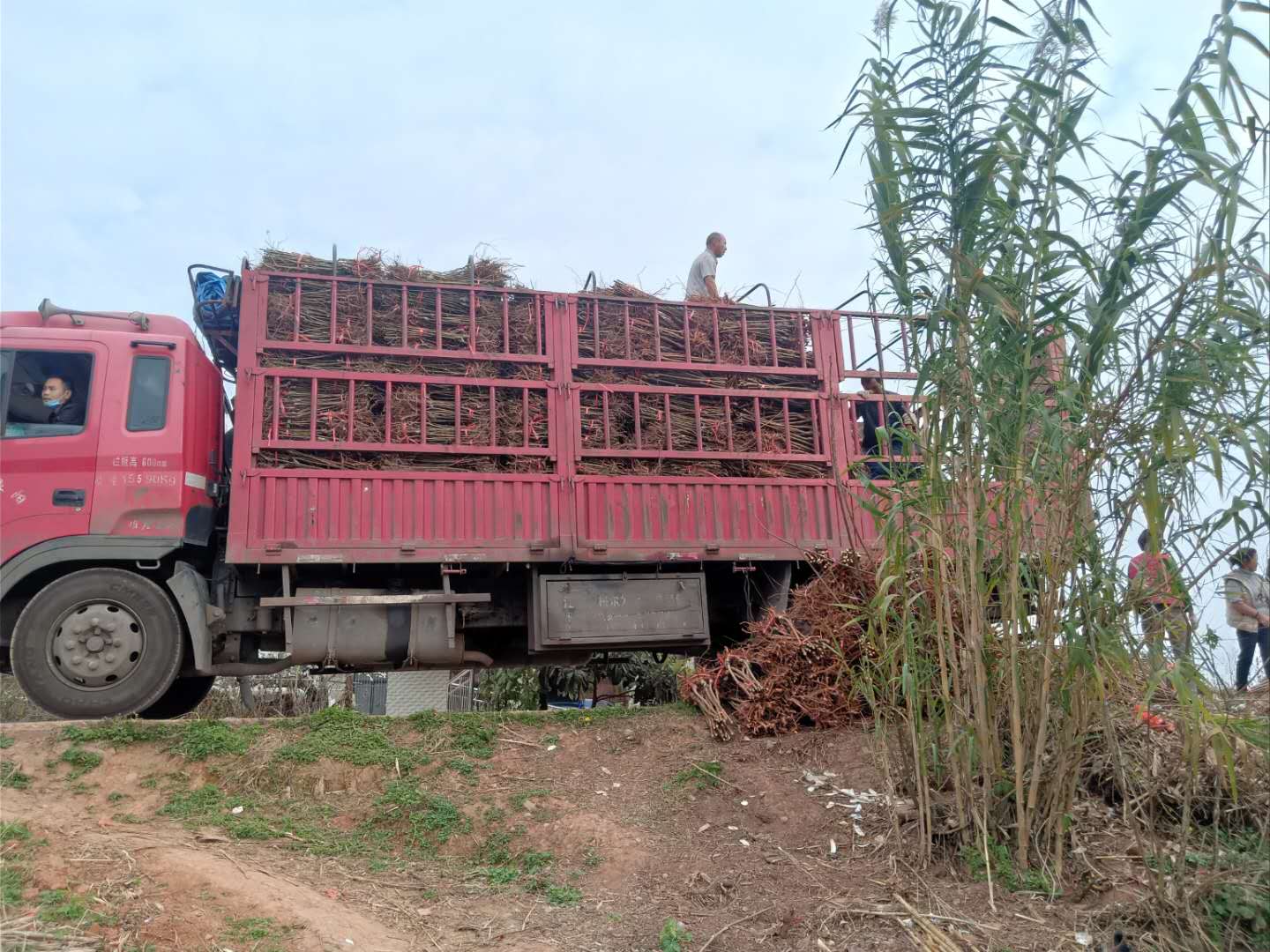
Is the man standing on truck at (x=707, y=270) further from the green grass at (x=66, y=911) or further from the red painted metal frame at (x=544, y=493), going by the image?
the green grass at (x=66, y=911)

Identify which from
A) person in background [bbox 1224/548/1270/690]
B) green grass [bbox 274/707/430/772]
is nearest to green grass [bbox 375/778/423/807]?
green grass [bbox 274/707/430/772]

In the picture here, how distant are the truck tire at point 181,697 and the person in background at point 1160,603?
7065 mm

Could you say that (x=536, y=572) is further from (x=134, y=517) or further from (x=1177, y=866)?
(x=1177, y=866)

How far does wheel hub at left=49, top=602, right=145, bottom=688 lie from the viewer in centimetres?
663

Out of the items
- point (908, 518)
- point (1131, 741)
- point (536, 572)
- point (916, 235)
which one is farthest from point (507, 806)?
point (916, 235)

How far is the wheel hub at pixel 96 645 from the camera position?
6629 millimetres

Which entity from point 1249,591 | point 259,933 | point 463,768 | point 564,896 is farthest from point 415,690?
point 1249,591

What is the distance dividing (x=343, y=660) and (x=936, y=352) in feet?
17.3

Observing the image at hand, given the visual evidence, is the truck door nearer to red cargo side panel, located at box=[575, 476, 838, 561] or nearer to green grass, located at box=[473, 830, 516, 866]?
red cargo side panel, located at box=[575, 476, 838, 561]

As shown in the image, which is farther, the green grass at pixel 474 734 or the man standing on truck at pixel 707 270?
the man standing on truck at pixel 707 270

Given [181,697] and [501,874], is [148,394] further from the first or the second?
[501,874]

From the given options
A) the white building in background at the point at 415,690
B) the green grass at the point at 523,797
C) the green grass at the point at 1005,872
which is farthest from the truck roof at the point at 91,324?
the white building in background at the point at 415,690

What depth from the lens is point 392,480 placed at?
7.20m

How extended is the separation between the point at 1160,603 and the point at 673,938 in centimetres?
242
